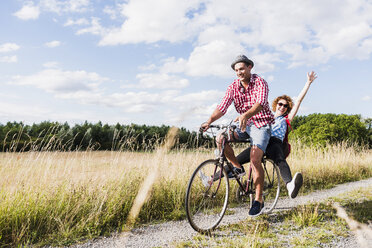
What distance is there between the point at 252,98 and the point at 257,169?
3.49 feet

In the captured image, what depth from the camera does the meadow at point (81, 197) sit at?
385cm

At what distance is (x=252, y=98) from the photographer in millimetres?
4211

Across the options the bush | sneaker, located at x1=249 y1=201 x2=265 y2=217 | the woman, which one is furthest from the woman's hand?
the bush

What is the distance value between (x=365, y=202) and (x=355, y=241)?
258 centimetres

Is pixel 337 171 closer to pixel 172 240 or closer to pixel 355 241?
pixel 355 241

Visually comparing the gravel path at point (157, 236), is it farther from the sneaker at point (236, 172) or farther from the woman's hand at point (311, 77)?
the woman's hand at point (311, 77)

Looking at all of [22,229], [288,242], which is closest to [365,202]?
[288,242]

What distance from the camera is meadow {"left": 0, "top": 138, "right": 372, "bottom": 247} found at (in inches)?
151

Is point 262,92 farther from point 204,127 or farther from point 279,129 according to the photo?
point 279,129

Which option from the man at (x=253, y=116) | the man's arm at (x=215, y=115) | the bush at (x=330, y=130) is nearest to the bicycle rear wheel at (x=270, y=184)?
the man at (x=253, y=116)

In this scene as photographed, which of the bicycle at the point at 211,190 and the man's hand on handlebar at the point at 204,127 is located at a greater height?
the man's hand on handlebar at the point at 204,127

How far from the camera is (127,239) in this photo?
12.5 feet

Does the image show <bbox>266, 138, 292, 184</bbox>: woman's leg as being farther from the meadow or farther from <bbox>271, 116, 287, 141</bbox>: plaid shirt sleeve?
the meadow

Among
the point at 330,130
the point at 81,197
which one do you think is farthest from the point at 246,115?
the point at 330,130
